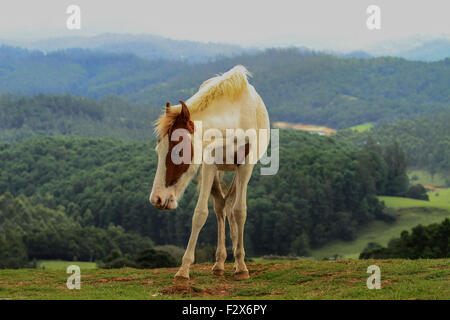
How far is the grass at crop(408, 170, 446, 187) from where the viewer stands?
393ft

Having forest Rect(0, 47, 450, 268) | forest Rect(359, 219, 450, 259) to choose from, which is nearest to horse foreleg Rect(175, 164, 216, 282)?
forest Rect(359, 219, 450, 259)

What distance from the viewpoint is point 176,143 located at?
809cm

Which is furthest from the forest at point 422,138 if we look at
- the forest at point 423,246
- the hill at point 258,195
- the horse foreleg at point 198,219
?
the horse foreleg at point 198,219

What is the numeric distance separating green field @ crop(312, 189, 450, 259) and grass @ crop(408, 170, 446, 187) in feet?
107

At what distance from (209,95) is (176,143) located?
102 cm

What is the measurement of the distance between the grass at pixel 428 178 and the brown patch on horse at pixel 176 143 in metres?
117

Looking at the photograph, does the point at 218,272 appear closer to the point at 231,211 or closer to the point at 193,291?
the point at 231,211

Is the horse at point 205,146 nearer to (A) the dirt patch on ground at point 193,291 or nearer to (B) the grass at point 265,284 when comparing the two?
(A) the dirt patch on ground at point 193,291

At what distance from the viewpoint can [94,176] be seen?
10425cm

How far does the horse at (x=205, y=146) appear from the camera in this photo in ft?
26.6

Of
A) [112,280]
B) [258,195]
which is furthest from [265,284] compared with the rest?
[258,195]

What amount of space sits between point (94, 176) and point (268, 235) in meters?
36.6
